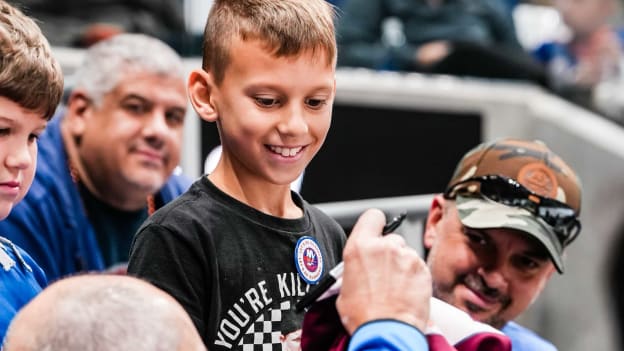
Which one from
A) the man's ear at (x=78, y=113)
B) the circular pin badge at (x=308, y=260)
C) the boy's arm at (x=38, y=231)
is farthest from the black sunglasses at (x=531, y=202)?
the man's ear at (x=78, y=113)

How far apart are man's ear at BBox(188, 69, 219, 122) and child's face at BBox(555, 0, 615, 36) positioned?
3899mm

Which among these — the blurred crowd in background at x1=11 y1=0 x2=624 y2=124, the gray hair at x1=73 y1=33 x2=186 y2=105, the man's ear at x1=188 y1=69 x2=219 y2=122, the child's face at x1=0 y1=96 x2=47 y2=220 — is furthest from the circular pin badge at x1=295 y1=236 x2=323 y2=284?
the blurred crowd in background at x1=11 y1=0 x2=624 y2=124

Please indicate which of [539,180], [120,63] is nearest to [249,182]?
[539,180]

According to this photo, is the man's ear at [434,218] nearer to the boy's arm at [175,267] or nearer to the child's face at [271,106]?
the child's face at [271,106]

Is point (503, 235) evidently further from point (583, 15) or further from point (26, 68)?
point (583, 15)

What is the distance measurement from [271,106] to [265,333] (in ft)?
1.07

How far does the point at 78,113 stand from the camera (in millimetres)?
2756

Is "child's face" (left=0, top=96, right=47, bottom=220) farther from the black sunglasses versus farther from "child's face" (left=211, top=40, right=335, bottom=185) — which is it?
the black sunglasses

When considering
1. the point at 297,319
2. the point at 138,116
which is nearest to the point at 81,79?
the point at 138,116

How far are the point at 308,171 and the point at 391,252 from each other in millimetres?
2408

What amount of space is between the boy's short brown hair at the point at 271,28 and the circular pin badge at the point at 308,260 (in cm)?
27

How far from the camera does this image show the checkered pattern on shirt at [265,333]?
150 cm

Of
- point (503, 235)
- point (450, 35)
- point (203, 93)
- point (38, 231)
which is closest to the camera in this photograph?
point (203, 93)


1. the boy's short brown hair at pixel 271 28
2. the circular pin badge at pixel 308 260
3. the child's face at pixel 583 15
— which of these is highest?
the boy's short brown hair at pixel 271 28
